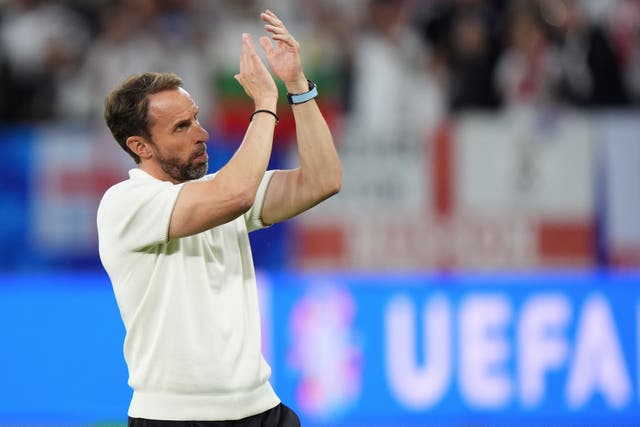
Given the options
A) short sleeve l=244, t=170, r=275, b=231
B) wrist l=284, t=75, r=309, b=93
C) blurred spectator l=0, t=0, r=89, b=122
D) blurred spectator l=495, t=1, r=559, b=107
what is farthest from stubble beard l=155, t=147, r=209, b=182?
blurred spectator l=0, t=0, r=89, b=122

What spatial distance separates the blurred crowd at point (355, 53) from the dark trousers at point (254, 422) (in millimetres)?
5800

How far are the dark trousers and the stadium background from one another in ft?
12.6

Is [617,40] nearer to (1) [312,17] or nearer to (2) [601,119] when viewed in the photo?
(2) [601,119]

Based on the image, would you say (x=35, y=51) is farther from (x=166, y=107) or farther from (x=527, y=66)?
(x=166, y=107)

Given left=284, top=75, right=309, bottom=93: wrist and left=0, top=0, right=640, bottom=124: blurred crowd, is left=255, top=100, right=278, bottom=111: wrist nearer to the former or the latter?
left=284, top=75, right=309, bottom=93: wrist

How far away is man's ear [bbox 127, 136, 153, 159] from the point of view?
4055 millimetres

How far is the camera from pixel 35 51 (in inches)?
409

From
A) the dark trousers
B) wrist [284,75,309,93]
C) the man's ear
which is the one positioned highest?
wrist [284,75,309,93]

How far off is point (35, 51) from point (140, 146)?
21.9 feet

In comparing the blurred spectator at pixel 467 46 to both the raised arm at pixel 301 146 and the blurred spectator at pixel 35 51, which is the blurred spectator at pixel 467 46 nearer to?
the blurred spectator at pixel 35 51

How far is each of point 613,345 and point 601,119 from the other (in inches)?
92.1

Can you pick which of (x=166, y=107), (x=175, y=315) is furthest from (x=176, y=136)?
(x=175, y=315)

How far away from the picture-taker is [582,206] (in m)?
9.62

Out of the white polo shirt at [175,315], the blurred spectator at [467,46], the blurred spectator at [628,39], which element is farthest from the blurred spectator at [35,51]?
the white polo shirt at [175,315]
